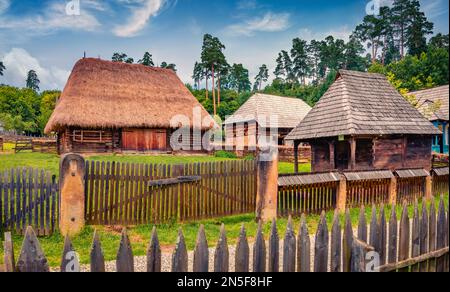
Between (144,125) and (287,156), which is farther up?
(144,125)

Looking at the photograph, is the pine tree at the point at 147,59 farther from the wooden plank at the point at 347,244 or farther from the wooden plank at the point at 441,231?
the wooden plank at the point at 441,231

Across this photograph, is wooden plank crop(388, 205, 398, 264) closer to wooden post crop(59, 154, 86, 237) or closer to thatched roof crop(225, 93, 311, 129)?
wooden post crop(59, 154, 86, 237)

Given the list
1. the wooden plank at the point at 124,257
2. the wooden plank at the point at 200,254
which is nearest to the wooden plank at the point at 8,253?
the wooden plank at the point at 124,257

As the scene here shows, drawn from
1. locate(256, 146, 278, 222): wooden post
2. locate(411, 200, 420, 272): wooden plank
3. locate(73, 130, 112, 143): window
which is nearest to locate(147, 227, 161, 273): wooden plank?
locate(411, 200, 420, 272): wooden plank

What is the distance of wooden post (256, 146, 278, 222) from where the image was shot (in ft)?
21.1

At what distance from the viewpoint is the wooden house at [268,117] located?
2450 cm

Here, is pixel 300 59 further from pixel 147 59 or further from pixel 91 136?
pixel 91 136

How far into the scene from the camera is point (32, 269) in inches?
59.4

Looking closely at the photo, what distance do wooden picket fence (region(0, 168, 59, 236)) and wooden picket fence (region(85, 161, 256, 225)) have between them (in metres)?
0.68

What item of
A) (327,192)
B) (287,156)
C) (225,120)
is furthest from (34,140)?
(327,192)

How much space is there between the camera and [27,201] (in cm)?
547
